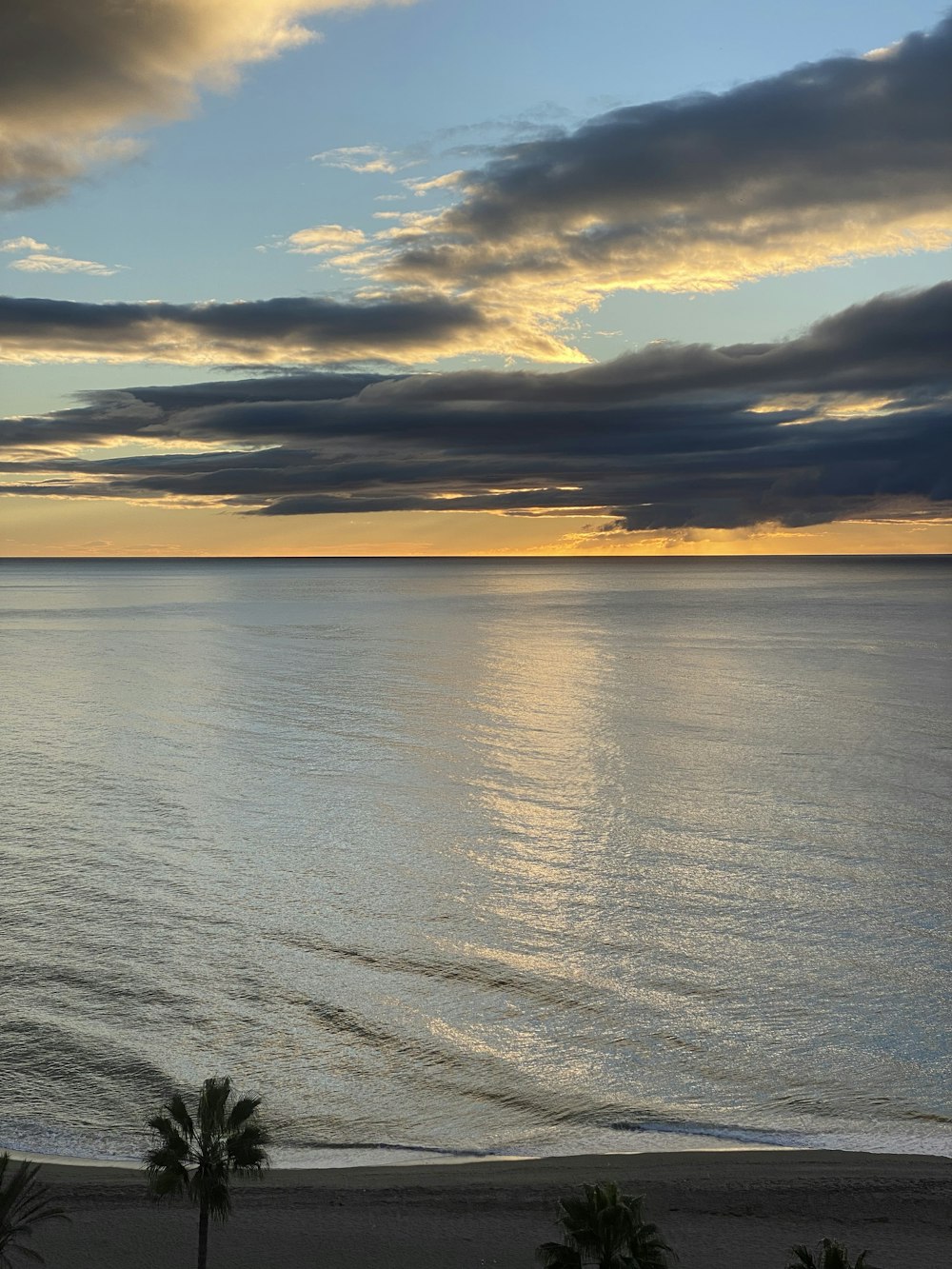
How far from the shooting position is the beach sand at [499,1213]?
20328mm

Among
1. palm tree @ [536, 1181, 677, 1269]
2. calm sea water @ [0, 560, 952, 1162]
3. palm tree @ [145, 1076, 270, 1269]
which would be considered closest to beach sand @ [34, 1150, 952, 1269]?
calm sea water @ [0, 560, 952, 1162]

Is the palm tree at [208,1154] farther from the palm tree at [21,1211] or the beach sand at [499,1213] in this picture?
the beach sand at [499,1213]

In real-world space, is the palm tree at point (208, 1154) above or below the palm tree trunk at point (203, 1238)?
above

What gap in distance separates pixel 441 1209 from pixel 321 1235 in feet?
8.04

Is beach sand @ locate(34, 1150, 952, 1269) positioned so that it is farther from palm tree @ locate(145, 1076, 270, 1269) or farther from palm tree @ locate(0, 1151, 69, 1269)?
palm tree @ locate(145, 1076, 270, 1269)

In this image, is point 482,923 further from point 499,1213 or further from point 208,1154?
Answer: point 208,1154

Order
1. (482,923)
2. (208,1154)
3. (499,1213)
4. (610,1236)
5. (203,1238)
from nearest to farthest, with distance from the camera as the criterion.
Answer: (610,1236), (208,1154), (203,1238), (499,1213), (482,923)

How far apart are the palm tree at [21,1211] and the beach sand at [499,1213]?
356mm

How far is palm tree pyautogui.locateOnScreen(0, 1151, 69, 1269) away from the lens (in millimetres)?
18297

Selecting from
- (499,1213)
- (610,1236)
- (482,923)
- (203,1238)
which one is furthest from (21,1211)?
(482,923)

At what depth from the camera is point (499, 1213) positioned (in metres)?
21.6

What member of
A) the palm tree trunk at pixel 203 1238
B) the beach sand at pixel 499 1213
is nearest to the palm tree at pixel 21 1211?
the beach sand at pixel 499 1213

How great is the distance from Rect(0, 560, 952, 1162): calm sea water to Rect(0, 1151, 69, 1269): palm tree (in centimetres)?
306

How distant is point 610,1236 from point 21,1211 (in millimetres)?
12182
